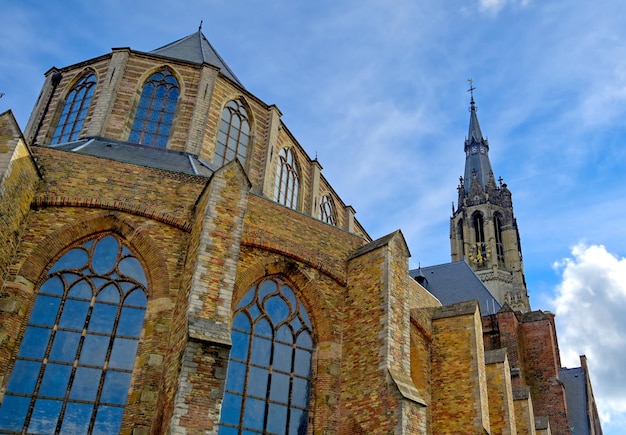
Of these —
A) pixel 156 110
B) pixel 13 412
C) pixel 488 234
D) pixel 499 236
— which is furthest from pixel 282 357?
pixel 499 236

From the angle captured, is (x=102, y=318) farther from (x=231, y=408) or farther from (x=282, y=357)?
(x=282, y=357)

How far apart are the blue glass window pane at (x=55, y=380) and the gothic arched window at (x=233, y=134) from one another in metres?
7.94

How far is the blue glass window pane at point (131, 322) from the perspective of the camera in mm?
9875

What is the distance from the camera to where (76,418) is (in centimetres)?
898

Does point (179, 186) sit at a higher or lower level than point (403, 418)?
higher

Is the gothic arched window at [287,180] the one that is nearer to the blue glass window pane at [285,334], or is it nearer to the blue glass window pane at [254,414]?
the blue glass window pane at [285,334]

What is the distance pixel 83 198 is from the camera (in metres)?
10.5

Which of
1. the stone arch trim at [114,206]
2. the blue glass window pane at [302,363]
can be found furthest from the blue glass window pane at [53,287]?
the blue glass window pane at [302,363]

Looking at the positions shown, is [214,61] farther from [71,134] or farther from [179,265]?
[179,265]

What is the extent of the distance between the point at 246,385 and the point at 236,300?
156 cm

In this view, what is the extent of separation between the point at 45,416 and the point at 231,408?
292cm

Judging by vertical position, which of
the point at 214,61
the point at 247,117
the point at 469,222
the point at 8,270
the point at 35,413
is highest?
the point at 469,222

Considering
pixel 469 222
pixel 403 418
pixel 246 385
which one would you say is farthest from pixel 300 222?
pixel 469 222

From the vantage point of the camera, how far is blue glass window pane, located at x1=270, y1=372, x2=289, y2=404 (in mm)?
10648
